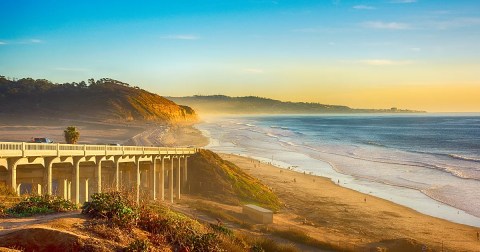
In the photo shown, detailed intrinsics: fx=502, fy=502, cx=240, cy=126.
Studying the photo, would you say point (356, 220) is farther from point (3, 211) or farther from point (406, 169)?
point (406, 169)

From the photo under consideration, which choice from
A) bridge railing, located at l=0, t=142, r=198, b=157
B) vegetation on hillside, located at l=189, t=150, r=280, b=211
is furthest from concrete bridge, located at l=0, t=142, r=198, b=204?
vegetation on hillside, located at l=189, t=150, r=280, b=211

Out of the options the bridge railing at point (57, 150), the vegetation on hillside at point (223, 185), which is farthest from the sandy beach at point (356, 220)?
the bridge railing at point (57, 150)

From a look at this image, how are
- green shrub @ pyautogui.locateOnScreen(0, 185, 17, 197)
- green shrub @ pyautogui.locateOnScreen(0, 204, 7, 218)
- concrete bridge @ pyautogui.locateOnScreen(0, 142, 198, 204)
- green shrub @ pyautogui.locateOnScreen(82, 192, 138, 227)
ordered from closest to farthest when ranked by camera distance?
green shrub @ pyautogui.locateOnScreen(82, 192, 138, 227)
green shrub @ pyautogui.locateOnScreen(0, 204, 7, 218)
green shrub @ pyautogui.locateOnScreen(0, 185, 17, 197)
concrete bridge @ pyautogui.locateOnScreen(0, 142, 198, 204)

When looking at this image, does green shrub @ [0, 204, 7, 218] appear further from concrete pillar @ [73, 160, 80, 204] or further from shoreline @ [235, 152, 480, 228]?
shoreline @ [235, 152, 480, 228]

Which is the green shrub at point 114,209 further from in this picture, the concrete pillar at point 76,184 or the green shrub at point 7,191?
the concrete pillar at point 76,184

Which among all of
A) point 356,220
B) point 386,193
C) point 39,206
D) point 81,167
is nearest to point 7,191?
point 39,206

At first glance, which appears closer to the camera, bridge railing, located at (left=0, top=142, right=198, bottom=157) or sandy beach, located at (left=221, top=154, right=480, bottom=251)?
bridge railing, located at (left=0, top=142, right=198, bottom=157)

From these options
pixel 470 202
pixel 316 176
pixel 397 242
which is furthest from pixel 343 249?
pixel 316 176
